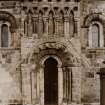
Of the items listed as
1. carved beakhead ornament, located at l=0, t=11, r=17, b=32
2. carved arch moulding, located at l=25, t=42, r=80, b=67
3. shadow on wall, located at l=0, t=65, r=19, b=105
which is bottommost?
shadow on wall, located at l=0, t=65, r=19, b=105

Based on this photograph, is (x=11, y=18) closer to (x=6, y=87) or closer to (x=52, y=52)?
(x=52, y=52)

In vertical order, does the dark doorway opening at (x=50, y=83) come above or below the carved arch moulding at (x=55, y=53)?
below

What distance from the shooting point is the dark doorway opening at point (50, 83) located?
1647 centimetres

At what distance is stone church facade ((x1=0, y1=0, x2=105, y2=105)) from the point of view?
1616 cm

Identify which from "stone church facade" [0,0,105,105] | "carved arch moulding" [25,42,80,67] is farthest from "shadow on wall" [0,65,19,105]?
"carved arch moulding" [25,42,80,67]

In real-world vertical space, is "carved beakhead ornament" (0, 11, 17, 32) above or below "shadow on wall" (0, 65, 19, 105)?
above

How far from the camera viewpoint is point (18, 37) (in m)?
16.4

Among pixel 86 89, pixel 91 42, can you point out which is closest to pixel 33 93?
pixel 86 89

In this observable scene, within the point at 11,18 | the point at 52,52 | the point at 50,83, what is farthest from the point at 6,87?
the point at 11,18

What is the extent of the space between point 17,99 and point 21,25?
324 cm

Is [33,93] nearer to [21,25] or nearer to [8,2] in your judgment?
[21,25]

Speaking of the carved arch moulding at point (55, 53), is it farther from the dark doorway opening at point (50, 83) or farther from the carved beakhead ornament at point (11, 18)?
the carved beakhead ornament at point (11, 18)

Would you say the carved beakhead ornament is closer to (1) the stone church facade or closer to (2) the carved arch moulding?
(1) the stone church facade

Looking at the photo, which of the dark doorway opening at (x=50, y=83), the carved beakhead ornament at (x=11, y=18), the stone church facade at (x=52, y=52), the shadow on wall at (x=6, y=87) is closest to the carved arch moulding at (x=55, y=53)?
the stone church facade at (x=52, y=52)
